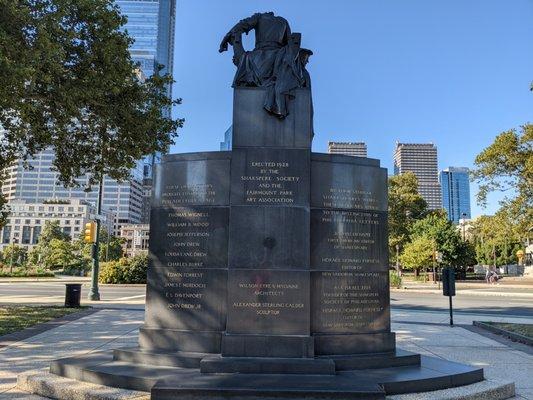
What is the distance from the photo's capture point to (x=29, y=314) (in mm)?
17062

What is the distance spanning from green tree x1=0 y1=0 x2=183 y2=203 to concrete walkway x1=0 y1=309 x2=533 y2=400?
19.7ft

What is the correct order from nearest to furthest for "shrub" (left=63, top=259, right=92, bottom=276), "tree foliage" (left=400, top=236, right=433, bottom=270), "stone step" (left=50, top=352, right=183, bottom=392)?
"stone step" (left=50, top=352, right=183, bottom=392)
"tree foliage" (left=400, top=236, right=433, bottom=270)
"shrub" (left=63, top=259, right=92, bottom=276)

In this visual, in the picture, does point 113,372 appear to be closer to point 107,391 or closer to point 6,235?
point 107,391

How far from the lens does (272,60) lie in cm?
855

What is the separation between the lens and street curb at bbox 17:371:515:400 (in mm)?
6355

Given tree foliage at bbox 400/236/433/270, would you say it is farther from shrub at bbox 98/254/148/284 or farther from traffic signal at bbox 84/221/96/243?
traffic signal at bbox 84/221/96/243

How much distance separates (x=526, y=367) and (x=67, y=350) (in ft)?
30.4

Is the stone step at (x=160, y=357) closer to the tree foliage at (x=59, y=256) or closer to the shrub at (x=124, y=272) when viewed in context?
the shrub at (x=124, y=272)

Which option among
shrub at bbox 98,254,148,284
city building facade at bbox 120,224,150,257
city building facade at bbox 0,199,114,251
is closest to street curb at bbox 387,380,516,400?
shrub at bbox 98,254,148,284

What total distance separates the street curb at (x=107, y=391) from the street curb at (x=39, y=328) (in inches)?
179

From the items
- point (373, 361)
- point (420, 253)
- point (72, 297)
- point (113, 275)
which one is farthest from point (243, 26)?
point (420, 253)

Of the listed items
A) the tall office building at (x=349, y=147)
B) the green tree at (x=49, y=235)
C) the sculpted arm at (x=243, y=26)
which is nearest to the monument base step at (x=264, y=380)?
the sculpted arm at (x=243, y=26)

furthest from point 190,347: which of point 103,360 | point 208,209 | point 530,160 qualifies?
point 530,160

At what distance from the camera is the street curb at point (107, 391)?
6355 millimetres
